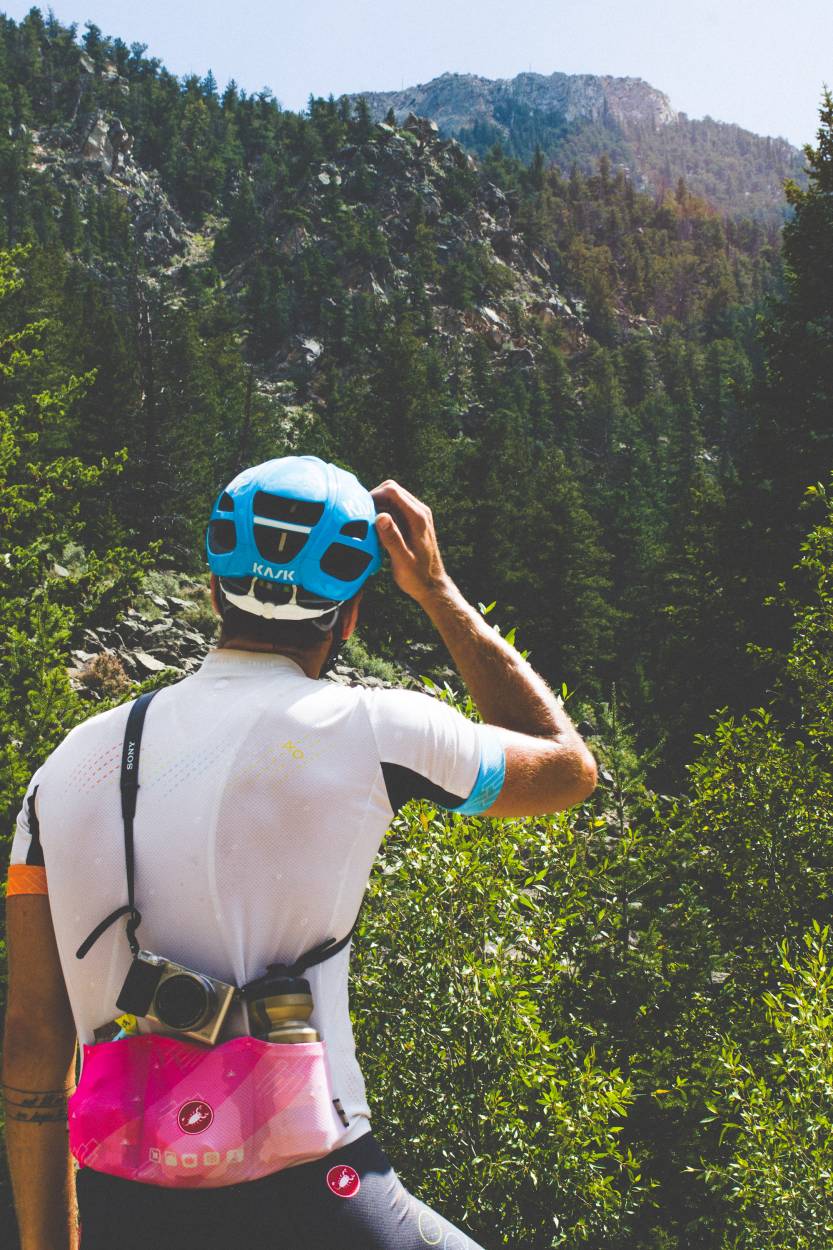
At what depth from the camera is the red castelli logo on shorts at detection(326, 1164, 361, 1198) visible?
5.12ft

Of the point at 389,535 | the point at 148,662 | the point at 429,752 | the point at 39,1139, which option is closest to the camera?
the point at 429,752

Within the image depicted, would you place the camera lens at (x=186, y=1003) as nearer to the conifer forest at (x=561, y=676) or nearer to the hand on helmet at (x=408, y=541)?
the hand on helmet at (x=408, y=541)

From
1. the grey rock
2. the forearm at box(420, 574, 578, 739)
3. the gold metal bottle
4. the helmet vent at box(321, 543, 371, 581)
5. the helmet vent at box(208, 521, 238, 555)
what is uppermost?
the helmet vent at box(208, 521, 238, 555)

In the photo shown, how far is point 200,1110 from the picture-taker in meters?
1.45

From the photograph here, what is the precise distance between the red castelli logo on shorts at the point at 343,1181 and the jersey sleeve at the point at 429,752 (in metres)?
0.62

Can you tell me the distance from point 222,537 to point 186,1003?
3.13ft

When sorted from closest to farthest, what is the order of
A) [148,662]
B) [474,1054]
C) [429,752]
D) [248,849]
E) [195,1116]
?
[195,1116] < [248,849] < [429,752] < [474,1054] < [148,662]

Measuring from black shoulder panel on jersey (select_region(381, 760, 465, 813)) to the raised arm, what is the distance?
126 mm

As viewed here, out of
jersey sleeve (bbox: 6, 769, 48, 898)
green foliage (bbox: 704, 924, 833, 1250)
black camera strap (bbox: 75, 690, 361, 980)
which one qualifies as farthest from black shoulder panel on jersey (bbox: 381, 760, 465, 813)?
green foliage (bbox: 704, 924, 833, 1250)

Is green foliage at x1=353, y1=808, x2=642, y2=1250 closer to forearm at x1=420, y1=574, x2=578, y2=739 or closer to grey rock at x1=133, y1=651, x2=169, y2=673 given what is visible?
forearm at x1=420, y1=574, x2=578, y2=739

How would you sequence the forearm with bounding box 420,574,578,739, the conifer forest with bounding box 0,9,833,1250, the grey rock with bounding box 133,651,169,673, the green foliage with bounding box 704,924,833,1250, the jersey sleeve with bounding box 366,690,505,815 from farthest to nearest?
the grey rock with bounding box 133,651,169,673 < the conifer forest with bounding box 0,9,833,1250 < the green foliage with bounding box 704,924,833,1250 < the forearm with bounding box 420,574,578,739 < the jersey sleeve with bounding box 366,690,505,815

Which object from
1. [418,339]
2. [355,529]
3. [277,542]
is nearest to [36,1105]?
[277,542]

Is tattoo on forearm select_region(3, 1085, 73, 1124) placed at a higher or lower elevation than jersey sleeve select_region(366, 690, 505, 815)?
lower

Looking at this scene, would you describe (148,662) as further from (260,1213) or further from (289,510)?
(260,1213)
